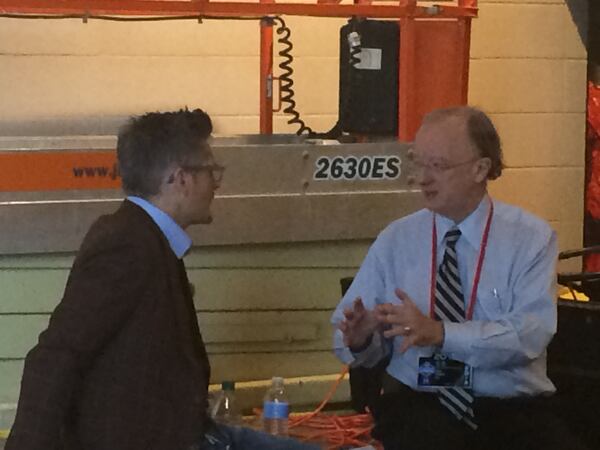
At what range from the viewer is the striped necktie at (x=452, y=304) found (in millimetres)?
2510

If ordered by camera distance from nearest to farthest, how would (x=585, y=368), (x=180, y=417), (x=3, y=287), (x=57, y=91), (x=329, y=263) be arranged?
(x=180, y=417), (x=585, y=368), (x=3, y=287), (x=329, y=263), (x=57, y=91)

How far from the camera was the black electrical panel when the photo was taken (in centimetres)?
348

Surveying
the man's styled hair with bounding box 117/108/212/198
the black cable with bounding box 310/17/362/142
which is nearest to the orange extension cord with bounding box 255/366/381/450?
the black cable with bounding box 310/17/362/142

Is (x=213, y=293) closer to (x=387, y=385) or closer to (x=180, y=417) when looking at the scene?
(x=387, y=385)

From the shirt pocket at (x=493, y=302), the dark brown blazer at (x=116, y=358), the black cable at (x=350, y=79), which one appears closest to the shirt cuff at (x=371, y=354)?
the shirt pocket at (x=493, y=302)

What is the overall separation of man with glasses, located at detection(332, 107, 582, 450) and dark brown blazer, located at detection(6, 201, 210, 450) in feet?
1.50

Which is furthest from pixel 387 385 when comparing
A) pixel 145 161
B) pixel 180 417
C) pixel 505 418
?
pixel 145 161

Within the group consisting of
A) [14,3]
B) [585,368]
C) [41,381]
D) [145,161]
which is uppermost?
[14,3]

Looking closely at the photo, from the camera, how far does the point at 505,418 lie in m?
2.50

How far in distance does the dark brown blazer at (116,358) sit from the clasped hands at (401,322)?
0.41 metres

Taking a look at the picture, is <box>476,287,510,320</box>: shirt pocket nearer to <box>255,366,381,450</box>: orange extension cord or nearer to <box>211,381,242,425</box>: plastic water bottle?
<box>255,366,381,450</box>: orange extension cord

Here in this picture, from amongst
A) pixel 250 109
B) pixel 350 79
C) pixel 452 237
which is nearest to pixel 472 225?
pixel 452 237

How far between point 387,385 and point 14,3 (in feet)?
4.76

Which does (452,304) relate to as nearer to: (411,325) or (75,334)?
(411,325)
